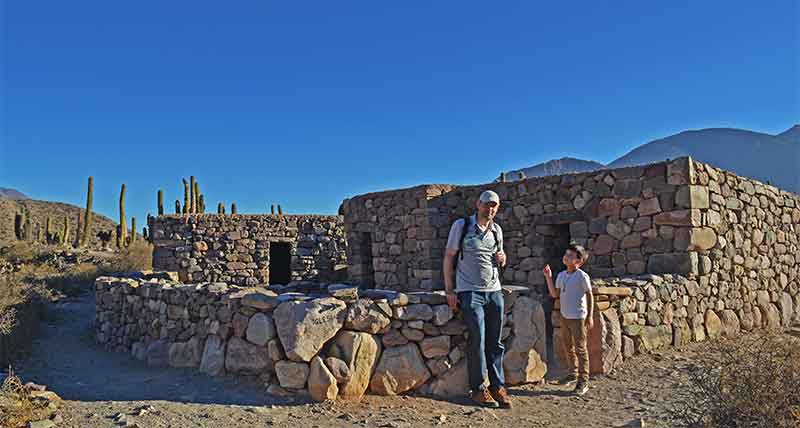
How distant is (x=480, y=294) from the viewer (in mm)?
4934

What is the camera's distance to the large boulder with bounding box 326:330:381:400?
4.77 metres

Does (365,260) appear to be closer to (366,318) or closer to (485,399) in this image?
(366,318)

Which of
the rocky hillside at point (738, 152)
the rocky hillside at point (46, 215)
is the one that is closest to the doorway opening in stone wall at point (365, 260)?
the rocky hillside at point (46, 215)

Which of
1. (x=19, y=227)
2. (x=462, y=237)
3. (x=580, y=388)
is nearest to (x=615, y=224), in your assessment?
(x=580, y=388)

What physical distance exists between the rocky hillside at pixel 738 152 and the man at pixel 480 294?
56.5 meters

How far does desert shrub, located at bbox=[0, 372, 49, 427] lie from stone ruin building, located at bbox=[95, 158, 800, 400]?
1.50m

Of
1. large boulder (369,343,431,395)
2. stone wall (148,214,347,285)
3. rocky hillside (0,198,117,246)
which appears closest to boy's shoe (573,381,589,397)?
large boulder (369,343,431,395)

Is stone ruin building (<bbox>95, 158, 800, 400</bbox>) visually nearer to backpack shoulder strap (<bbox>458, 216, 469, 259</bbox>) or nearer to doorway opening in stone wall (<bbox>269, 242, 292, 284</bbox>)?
backpack shoulder strap (<bbox>458, 216, 469, 259</bbox>)

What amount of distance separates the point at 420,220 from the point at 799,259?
7.05 meters

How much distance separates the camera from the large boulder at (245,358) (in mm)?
5086

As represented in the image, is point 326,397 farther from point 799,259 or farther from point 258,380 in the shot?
point 799,259

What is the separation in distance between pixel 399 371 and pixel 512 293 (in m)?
1.33

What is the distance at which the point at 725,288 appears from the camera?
327 inches

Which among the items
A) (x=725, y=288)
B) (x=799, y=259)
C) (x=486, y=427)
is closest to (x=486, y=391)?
(x=486, y=427)
